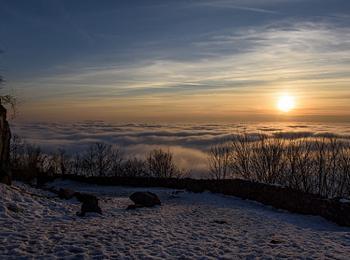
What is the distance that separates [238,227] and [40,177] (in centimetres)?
3013

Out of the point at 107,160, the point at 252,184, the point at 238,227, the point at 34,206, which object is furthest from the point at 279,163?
the point at 107,160

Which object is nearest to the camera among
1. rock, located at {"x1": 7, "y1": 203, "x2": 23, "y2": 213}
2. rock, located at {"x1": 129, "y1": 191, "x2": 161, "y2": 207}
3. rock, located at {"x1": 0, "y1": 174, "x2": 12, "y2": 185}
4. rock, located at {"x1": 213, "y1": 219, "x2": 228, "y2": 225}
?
rock, located at {"x1": 7, "y1": 203, "x2": 23, "y2": 213}

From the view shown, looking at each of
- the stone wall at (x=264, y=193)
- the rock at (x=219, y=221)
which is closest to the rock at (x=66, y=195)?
the rock at (x=219, y=221)

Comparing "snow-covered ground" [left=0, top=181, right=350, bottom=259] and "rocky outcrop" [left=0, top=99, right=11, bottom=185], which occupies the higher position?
"rocky outcrop" [left=0, top=99, right=11, bottom=185]

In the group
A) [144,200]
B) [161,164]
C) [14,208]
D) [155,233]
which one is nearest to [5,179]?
[14,208]

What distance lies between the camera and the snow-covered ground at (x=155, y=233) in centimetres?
1132

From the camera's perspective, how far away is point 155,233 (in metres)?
14.1

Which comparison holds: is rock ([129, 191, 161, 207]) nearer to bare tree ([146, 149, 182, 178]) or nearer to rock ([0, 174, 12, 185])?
rock ([0, 174, 12, 185])

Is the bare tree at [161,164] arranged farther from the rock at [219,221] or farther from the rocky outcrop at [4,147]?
the rock at [219,221]

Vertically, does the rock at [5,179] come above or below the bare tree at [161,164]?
above

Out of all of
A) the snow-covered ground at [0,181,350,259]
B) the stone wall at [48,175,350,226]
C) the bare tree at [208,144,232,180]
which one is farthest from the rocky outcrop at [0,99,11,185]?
the bare tree at [208,144,232,180]

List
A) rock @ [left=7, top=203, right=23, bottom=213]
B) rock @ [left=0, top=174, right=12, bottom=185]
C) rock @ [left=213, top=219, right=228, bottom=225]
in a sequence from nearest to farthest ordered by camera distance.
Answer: rock @ [left=7, top=203, right=23, bottom=213]
rock @ [left=213, top=219, right=228, bottom=225]
rock @ [left=0, top=174, right=12, bottom=185]

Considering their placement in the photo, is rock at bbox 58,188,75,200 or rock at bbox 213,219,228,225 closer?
rock at bbox 213,219,228,225

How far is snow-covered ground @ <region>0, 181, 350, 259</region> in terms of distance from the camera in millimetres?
11320
